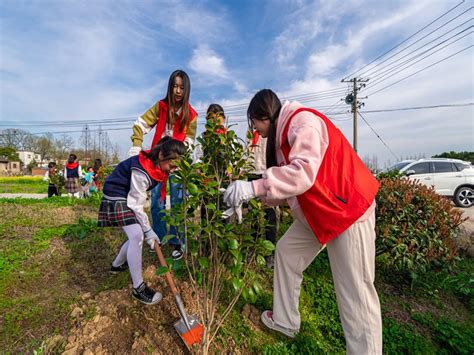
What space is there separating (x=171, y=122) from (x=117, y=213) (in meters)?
1.14

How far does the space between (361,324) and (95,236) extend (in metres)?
3.56

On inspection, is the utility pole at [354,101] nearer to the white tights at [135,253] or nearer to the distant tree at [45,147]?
the white tights at [135,253]

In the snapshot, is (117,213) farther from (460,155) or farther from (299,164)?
(460,155)

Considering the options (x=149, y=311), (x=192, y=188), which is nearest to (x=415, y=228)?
(x=192, y=188)

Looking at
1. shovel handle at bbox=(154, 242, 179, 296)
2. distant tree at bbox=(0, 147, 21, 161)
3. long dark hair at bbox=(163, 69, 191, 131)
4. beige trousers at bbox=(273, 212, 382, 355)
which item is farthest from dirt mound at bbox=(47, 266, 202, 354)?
distant tree at bbox=(0, 147, 21, 161)

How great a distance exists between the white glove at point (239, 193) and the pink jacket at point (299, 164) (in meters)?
0.04

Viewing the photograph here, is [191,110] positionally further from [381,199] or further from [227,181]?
[381,199]

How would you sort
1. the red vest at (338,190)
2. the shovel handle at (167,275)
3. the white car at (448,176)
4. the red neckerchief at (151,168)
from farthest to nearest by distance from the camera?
the white car at (448,176) < the red neckerchief at (151,168) < the shovel handle at (167,275) < the red vest at (338,190)

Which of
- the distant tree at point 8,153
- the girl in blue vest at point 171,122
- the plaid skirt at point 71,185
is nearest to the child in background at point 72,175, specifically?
the plaid skirt at point 71,185

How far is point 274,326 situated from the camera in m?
2.01

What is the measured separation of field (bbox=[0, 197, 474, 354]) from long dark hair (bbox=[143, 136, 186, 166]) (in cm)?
115

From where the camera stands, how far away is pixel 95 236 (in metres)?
3.76

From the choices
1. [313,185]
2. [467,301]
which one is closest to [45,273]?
[313,185]

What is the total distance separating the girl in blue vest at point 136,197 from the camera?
2.19 m
